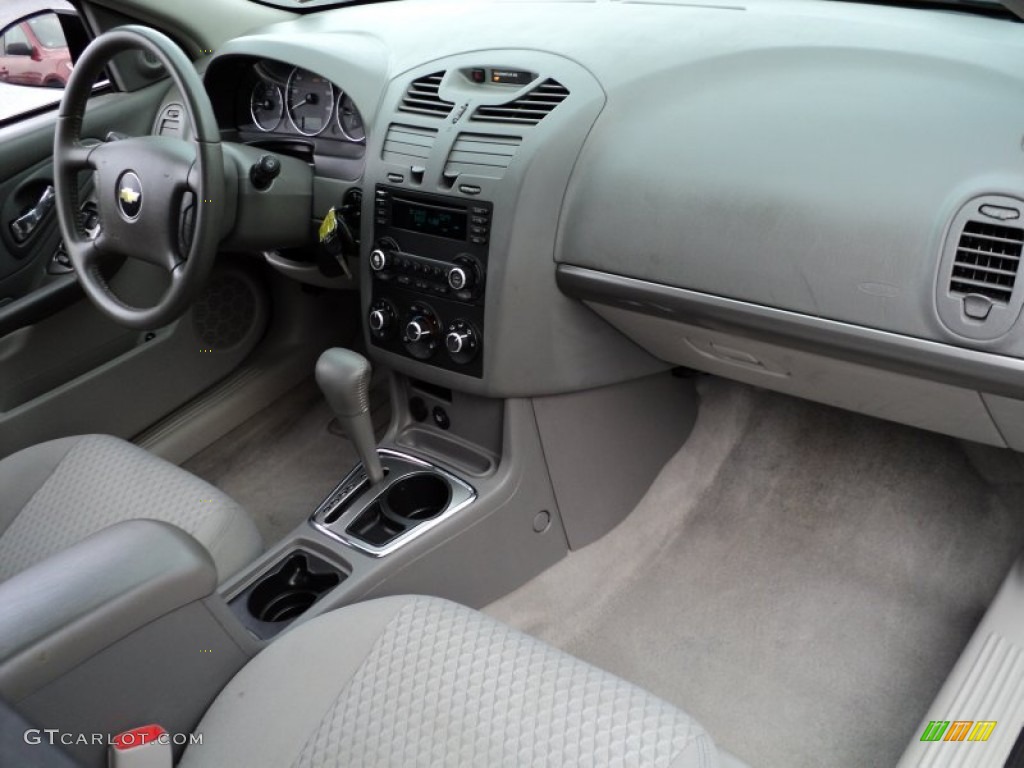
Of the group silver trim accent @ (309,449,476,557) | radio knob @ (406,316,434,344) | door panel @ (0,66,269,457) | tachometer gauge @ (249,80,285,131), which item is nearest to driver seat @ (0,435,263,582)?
silver trim accent @ (309,449,476,557)

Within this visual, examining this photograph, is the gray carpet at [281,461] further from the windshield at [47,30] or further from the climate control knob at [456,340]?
the windshield at [47,30]

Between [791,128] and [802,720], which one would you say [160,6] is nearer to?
[791,128]

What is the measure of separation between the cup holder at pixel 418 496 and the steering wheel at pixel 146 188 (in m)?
0.54

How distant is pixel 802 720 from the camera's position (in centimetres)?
185

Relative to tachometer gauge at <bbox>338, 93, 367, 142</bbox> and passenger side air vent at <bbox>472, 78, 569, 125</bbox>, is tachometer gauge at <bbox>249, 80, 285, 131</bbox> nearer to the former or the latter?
tachometer gauge at <bbox>338, 93, 367, 142</bbox>

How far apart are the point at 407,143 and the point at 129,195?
531mm

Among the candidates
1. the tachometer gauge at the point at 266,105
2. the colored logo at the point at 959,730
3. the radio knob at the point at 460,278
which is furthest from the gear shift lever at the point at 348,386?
the colored logo at the point at 959,730

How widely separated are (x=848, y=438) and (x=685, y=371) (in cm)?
40

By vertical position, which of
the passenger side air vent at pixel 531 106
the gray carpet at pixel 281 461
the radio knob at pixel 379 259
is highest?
the passenger side air vent at pixel 531 106

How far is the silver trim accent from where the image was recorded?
1890 mm

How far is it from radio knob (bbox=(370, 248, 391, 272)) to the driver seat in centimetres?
56

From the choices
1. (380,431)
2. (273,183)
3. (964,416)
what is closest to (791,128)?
(964,416)

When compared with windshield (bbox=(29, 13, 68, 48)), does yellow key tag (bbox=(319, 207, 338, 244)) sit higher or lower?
lower

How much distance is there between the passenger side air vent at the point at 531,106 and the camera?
5.88 feet
